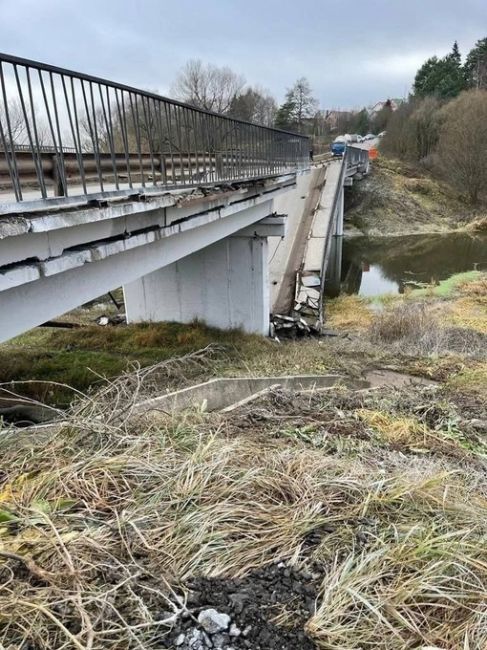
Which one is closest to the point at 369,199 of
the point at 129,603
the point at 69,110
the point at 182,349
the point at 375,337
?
the point at 375,337

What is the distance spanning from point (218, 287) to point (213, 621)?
11427 mm

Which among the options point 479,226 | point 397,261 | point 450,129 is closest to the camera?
point 397,261

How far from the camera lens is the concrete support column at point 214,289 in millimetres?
12703

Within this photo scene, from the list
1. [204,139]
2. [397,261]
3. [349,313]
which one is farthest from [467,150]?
[204,139]

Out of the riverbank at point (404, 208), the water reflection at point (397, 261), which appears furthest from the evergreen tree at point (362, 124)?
the water reflection at point (397, 261)

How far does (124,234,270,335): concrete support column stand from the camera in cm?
1270

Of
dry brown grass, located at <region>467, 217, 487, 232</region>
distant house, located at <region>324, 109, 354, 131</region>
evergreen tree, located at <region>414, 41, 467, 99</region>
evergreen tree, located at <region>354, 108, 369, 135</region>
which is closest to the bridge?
dry brown grass, located at <region>467, 217, 487, 232</region>

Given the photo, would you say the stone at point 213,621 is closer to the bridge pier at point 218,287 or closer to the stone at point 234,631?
the stone at point 234,631

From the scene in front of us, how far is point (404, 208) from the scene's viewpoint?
37281mm

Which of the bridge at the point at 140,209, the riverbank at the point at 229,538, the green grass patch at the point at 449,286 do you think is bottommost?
the green grass patch at the point at 449,286

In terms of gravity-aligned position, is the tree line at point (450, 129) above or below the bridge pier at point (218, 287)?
above

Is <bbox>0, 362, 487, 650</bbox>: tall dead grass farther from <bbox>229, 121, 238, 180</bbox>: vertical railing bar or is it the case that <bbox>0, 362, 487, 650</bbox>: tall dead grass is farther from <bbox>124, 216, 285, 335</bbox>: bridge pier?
<bbox>124, 216, 285, 335</bbox>: bridge pier

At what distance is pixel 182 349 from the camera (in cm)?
1159

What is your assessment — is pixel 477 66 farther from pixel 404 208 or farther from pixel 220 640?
pixel 220 640
